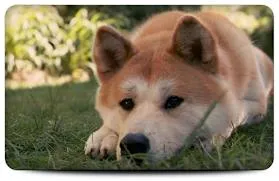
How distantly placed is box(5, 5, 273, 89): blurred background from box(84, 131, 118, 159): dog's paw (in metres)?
0.67

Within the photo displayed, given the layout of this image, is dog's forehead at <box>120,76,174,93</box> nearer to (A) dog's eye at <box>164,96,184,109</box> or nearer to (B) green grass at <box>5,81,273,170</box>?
(A) dog's eye at <box>164,96,184,109</box>

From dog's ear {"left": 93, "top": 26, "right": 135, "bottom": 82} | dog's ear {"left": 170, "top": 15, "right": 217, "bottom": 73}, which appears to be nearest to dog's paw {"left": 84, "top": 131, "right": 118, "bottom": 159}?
dog's ear {"left": 93, "top": 26, "right": 135, "bottom": 82}

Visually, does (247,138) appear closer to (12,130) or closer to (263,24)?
(263,24)

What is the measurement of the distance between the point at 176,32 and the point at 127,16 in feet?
2.97

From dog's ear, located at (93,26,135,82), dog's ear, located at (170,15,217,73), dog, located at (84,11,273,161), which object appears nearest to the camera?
dog, located at (84,11,273,161)

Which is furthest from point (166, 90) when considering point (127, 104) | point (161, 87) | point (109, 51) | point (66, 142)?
point (66, 142)

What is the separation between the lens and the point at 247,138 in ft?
10.4

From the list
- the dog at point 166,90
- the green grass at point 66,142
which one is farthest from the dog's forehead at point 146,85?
the green grass at point 66,142

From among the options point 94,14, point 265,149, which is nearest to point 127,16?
point 94,14

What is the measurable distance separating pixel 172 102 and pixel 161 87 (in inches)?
3.4

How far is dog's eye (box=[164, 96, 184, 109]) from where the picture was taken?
2.94 m

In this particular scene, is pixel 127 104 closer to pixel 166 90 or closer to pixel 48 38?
pixel 166 90

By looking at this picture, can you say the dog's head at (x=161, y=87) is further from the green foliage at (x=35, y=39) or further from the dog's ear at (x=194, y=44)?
the green foliage at (x=35, y=39)

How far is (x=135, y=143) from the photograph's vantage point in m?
2.73
